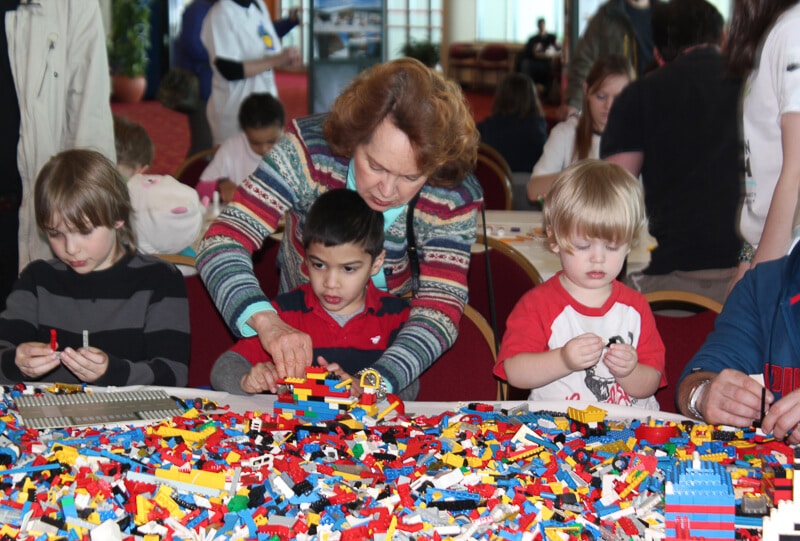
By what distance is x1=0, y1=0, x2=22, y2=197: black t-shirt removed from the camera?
3.04 m

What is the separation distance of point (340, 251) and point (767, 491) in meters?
1.19

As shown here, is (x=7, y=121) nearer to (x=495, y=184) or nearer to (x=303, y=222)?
(x=303, y=222)

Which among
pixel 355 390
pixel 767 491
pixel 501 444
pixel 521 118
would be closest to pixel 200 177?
pixel 521 118

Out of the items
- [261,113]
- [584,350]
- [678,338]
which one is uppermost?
[261,113]

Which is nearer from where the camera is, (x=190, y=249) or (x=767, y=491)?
(x=767, y=491)

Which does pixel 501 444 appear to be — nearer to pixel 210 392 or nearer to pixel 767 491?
pixel 767 491

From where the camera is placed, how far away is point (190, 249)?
3.59 meters

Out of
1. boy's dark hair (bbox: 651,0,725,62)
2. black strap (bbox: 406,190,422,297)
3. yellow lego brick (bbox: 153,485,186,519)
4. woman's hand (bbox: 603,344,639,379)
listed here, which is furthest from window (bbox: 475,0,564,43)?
yellow lego brick (bbox: 153,485,186,519)

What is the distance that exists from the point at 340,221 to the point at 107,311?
667 millimetres

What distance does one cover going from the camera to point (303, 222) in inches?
96.3

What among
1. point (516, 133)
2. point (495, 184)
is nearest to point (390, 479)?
point (495, 184)

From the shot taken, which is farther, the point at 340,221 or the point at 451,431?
the point at 340,221

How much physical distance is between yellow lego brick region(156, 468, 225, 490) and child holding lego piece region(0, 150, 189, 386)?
889 millimetres

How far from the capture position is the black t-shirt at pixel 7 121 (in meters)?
3.04
